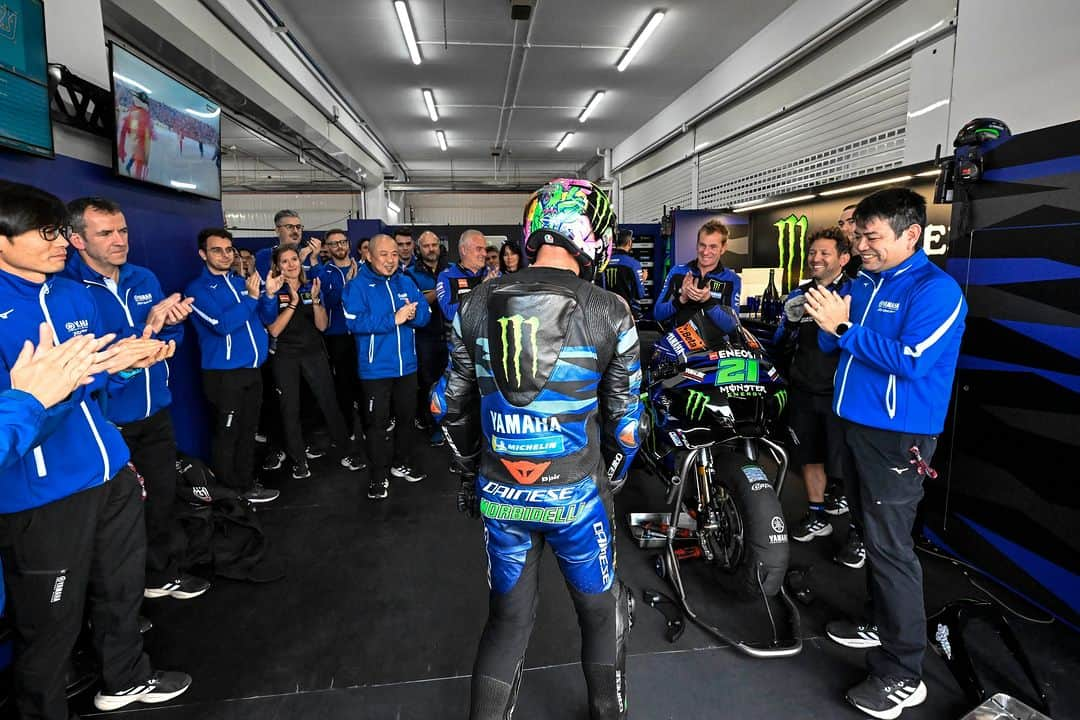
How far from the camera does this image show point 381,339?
3.69 meters

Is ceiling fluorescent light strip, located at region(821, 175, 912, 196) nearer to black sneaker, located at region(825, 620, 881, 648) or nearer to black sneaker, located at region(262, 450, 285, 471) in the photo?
black sneaker, located at region(825, 620, 881, 648)

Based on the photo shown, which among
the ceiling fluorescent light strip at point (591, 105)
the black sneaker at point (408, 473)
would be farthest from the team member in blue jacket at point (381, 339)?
the ceiling fluorescent light strip at point (591, 105)

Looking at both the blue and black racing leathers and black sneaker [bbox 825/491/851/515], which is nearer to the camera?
the blue and black racing leathers

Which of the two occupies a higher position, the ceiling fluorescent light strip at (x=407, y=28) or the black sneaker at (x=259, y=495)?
the ceiling fluorescent light strip at (x=407, y=28)

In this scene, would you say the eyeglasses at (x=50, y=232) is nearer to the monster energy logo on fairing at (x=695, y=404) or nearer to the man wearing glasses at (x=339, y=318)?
the monster energy logo on fairing at (x=695, y=404)

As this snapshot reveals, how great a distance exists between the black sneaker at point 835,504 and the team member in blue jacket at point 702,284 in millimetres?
1335

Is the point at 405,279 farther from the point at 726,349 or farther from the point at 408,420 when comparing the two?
the point at 726,349

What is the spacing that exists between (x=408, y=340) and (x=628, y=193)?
10284 millimetres

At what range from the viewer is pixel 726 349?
8.02ft

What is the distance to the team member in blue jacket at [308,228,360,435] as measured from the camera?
489 cm

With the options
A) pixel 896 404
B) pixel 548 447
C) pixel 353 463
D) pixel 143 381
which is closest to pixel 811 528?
pixel 896 404

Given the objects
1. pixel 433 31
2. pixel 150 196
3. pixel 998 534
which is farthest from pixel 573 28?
pixel 998 534

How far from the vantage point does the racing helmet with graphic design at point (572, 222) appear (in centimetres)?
156

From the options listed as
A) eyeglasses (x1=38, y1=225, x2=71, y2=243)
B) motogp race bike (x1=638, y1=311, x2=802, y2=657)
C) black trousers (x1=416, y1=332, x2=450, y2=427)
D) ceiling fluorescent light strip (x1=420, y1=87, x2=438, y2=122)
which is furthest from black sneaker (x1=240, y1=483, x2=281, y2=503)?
ceiling fluorescent light strip (x1=420, y1=87, x2=438, y2=122)
